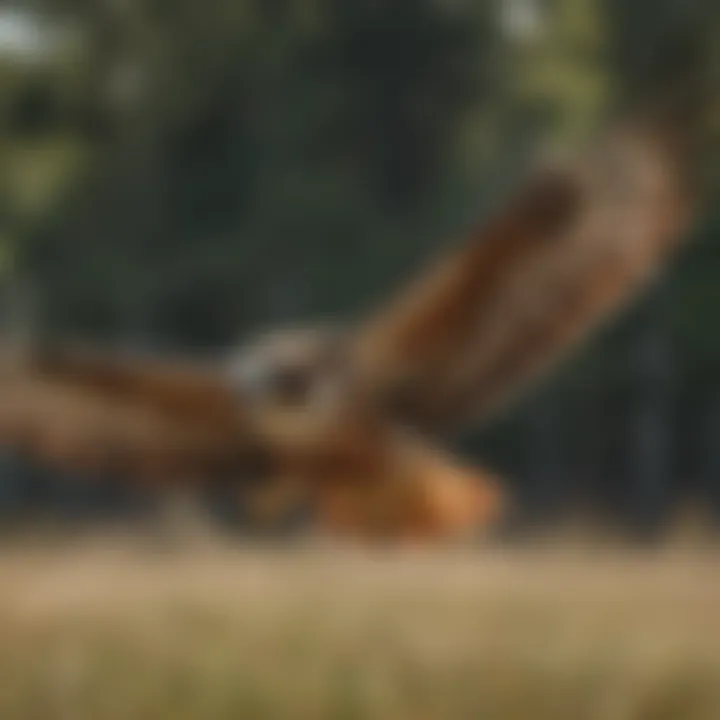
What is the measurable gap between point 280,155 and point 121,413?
413mm

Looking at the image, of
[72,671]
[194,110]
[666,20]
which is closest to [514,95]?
[666,20]

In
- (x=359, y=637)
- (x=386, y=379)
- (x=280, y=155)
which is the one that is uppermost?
(x=280, y=155)

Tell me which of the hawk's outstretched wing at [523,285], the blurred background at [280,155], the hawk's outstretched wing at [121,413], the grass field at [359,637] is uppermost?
the blurred background at [280,155]

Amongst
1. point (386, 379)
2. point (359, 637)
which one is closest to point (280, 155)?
point (386, 379)

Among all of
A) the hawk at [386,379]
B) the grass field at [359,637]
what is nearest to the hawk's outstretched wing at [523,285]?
the hawk at [386,379]

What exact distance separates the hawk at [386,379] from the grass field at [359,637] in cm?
6

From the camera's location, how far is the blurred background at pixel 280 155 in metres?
1.16

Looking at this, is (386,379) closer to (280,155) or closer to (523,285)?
(523,285)

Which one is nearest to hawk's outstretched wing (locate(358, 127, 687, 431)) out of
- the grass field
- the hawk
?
the hawk

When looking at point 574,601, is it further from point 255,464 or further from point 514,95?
point 514,95

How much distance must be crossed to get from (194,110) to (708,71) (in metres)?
0.39

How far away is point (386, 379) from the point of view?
101 centimetres

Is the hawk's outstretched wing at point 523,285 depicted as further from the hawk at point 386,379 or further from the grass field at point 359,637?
the grass field at point 359,637

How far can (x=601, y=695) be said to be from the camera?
914 millimetres
